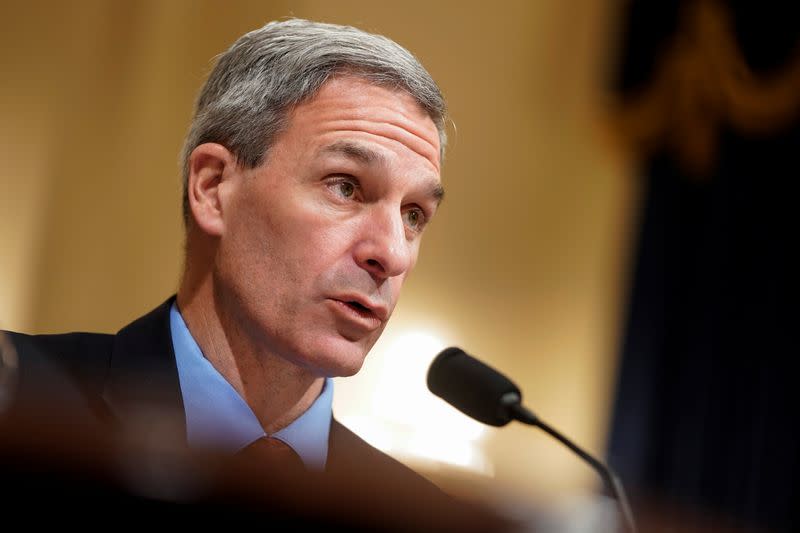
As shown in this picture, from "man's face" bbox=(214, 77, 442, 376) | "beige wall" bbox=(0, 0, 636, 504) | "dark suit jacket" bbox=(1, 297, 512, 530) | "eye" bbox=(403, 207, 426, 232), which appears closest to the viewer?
"dark suit jacket" bbox=(1, 297, 512, 530)

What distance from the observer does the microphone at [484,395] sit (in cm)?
163

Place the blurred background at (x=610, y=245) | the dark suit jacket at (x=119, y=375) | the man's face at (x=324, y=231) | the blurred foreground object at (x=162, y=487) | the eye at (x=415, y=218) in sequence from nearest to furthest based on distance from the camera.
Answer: the blurred foreground object at (x=162, y=487)
the dark suit jacket at (x=119, y=375)
the man's face at (x=324, y=231)
the eye at (x=415, y=218)
the blurred background at (x=610, y=245)

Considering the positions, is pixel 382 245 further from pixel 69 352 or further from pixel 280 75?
pixel 69 352

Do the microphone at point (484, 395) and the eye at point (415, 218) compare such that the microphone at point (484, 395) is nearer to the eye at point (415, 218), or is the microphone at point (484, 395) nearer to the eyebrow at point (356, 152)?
the eye at point (415, 218)

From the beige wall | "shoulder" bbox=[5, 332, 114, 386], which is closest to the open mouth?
"shoulder" bbox=[5, 332, 114, 386]

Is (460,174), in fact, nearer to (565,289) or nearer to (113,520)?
(565,289)

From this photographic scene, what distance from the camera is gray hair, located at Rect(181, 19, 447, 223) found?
160cm

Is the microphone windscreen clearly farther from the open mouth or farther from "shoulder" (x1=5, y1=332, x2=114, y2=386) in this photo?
"shoulder" (x1=5, y1=332, x2=114, y2=386)

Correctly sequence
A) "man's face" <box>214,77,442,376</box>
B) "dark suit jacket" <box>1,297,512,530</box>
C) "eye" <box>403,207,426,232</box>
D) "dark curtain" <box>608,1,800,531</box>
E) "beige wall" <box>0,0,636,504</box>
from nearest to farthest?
"dark suit jacket" <box>1,297,512,530</box> → "man's face" <box>214,77,442,376</box> → "eye" <box>403,207,426,232</box> → "beige wall" <box>0,0,636,504</box> → "dark curtain" <box>608,1,800,531</box>

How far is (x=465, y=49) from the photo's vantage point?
4.32m

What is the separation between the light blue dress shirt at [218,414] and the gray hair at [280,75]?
11.0 inches

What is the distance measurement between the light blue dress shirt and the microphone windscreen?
224mm

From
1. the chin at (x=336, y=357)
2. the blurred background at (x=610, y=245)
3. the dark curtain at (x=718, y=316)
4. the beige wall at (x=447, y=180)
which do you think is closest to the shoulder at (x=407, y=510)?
the chin at (x=336, y=357)

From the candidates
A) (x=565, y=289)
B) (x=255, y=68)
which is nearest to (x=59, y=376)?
(x=255, y=68)
